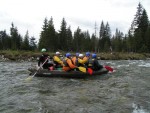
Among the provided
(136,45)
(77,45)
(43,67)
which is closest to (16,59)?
(43,67)

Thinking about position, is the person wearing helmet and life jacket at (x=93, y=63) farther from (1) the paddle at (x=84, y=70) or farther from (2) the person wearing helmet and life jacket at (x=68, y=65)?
(2) the person wearing helmet and life jacket at (x=68, y=65)

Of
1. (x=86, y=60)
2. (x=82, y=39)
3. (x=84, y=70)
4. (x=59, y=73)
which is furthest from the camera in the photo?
(x=82, y=39)

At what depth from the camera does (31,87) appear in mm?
12555

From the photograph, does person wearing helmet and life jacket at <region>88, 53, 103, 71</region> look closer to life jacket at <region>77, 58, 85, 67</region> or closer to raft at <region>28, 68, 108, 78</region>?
life jacket at <region>77, 58, 85, 67</region>

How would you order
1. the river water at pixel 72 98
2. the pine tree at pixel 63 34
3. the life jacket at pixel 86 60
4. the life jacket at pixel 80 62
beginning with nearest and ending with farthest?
the river water at pixel 72 98 < the life jacket at pixel 80 62 < the life jacket at pixel 86 60 < the pine tree at pixel 63 34

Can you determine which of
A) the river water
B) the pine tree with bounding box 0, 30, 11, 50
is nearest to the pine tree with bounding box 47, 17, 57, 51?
the pine tree with bounding box 0, 30, 11, 50

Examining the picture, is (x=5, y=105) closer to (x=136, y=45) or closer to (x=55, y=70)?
(x=55, y=70)

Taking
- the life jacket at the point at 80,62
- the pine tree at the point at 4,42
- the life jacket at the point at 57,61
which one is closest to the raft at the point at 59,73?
the life jacket at the point at 80,62

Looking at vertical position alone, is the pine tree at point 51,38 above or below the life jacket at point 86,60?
above

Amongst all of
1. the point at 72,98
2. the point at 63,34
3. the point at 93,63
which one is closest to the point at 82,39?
the point at 63,34

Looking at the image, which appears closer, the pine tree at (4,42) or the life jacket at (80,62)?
the life jacket at (80,62)

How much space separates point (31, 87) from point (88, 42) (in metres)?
67.6

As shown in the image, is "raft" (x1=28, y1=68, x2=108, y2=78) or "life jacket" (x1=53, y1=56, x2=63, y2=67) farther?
"life jacket" (x1=53, y1=56, x2=63, y2=67)

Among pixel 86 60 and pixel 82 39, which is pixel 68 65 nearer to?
pixel 86 60
